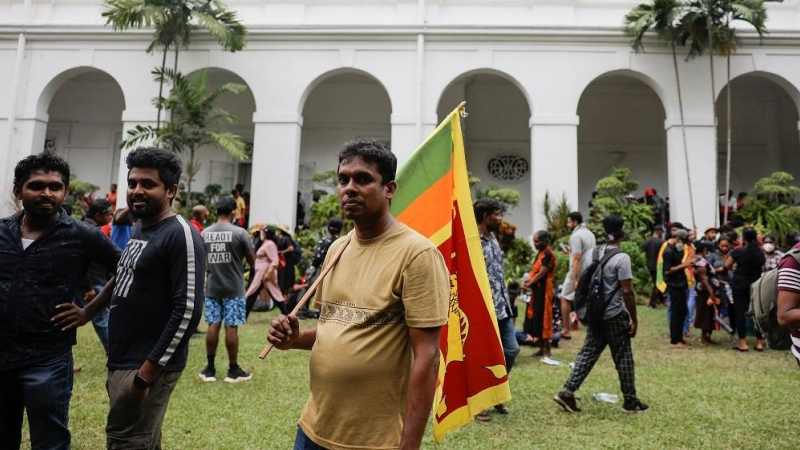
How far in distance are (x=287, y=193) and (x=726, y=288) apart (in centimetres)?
965

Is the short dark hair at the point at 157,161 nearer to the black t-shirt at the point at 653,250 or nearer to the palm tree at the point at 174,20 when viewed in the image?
the black t-shirt at the point at 653,250

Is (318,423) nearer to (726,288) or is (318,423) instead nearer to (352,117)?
→ (726,288)

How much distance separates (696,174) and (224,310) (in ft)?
39.0

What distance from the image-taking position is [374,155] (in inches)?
70.7

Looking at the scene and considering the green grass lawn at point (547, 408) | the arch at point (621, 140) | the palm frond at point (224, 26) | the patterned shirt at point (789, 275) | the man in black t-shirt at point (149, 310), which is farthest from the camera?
the arch at point (621, 140)

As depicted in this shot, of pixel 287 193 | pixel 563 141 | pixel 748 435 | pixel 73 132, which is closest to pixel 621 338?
pixel 748 435

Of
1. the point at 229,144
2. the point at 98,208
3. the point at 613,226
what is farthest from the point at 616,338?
the point at 229,144

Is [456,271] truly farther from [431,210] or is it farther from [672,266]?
[672,266]

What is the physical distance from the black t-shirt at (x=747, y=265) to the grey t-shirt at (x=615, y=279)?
12.6ft

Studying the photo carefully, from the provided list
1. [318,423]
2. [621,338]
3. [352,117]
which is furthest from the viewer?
[352,117]

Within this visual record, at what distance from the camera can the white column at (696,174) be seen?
12172 millimetres

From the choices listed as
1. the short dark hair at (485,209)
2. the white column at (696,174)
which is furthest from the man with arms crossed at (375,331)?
the white column at (696,174)

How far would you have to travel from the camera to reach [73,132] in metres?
16.7

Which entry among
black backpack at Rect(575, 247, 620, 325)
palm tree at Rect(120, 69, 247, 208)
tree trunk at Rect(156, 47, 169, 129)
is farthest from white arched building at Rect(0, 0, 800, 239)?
black backpack at Rect(575, 247, 620, 325)
